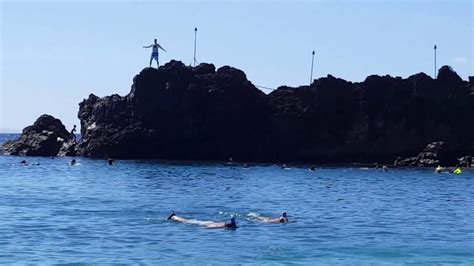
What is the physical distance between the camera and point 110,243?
34.9 m

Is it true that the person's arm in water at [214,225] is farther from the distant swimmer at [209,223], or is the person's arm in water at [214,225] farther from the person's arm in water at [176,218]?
the person's arm in water at [176,218]

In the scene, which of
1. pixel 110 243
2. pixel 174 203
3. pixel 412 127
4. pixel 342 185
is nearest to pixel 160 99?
pixel 412 127

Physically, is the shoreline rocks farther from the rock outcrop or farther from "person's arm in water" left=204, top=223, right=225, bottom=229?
"person's arm in water" left=204, top=223, right=225, bottom=229

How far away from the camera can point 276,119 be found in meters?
125

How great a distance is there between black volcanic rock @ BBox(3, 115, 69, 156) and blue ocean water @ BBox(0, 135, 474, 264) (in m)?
39.7

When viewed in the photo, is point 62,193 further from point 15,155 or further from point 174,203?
point 15,155

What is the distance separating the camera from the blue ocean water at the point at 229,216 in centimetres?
3275

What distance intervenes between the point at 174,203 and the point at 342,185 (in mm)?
26866

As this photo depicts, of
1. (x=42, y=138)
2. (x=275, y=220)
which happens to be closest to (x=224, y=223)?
(x=275, y=220)

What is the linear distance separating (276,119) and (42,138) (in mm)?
38522

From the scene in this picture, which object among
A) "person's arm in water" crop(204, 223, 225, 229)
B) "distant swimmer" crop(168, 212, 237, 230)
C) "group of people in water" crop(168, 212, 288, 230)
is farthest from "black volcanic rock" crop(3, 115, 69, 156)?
"person's arm in water" crop(204, 223, 225, 229)

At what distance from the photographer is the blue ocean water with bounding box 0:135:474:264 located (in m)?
32.8

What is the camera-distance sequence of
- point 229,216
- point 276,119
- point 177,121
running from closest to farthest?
1. point 229,216
2. point 177,121
3. point 276,119

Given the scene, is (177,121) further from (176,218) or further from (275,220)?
(275,220)
